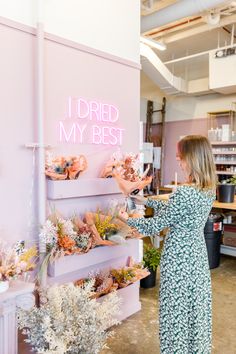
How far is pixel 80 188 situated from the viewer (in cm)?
247

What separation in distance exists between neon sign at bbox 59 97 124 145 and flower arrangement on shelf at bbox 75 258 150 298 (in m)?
1.11

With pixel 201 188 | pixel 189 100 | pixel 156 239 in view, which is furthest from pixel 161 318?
pixel 189 100

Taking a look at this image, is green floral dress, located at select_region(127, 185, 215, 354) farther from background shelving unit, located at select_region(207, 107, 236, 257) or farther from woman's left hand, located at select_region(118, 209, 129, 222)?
background shelving unit, located at select_region(207, 107, 236, 257)

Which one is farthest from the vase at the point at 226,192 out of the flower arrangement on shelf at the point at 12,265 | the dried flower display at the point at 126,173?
the flower arrangement on shelf at the point at 12,265

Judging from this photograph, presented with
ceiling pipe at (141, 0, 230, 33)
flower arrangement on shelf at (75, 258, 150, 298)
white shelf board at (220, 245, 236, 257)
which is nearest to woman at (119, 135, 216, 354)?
flower arrangement on shelf at (75, 258, 150, 298)

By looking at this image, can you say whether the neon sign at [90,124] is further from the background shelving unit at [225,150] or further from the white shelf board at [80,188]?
the background shelving unit at [225,150]

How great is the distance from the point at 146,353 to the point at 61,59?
2.31 metres

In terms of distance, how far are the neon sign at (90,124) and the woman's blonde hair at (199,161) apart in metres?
0.88

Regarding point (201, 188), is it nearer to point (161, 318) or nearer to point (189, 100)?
point (161, 318)

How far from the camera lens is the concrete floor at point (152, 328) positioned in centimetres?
259

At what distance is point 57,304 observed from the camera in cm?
137

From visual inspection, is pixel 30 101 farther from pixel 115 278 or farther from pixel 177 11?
pixel 177 11

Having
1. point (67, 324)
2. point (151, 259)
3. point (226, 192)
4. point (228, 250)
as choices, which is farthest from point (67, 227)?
point (228, 250)

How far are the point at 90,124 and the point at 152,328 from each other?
72.6 inches
